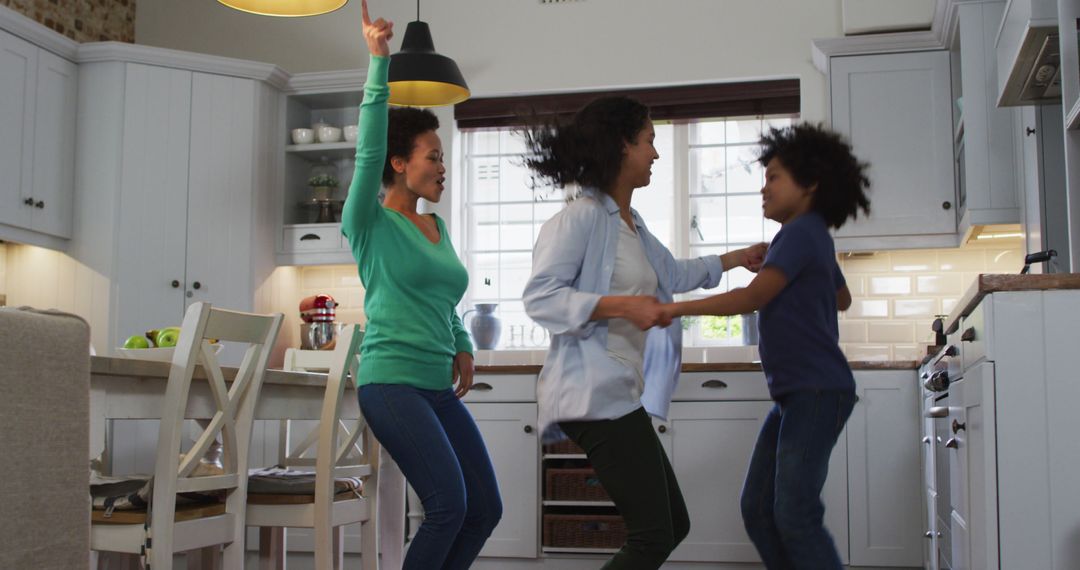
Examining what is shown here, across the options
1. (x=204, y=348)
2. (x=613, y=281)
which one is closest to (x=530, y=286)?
(x=613, y=281)

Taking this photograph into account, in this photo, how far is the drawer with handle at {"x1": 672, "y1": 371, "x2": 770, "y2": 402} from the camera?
4.37 meters

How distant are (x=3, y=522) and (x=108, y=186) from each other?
418 cm

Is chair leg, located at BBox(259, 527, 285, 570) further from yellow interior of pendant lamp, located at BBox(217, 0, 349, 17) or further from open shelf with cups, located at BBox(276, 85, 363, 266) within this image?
open shelf with cups, located at BBox(276, 85, 363, 266)

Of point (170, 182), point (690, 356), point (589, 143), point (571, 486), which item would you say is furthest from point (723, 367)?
point (170, 182)

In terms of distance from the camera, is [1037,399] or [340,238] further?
[340,238]

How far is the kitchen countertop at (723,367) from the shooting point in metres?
4.23

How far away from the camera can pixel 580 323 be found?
76.6 inches

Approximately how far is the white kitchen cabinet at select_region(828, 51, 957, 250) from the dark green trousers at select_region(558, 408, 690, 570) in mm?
2938

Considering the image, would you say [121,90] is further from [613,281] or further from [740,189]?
[613,281]

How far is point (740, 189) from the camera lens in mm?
5266

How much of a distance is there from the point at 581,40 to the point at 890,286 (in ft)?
6.03

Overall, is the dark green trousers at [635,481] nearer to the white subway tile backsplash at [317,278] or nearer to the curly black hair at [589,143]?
the curly black hair at [589,143]

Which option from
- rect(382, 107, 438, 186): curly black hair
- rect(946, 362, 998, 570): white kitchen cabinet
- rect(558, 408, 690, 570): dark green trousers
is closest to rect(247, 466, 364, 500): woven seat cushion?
rect(382, 107, 438, 186): curly black hair

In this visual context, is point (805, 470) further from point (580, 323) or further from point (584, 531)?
point (584, 531)
